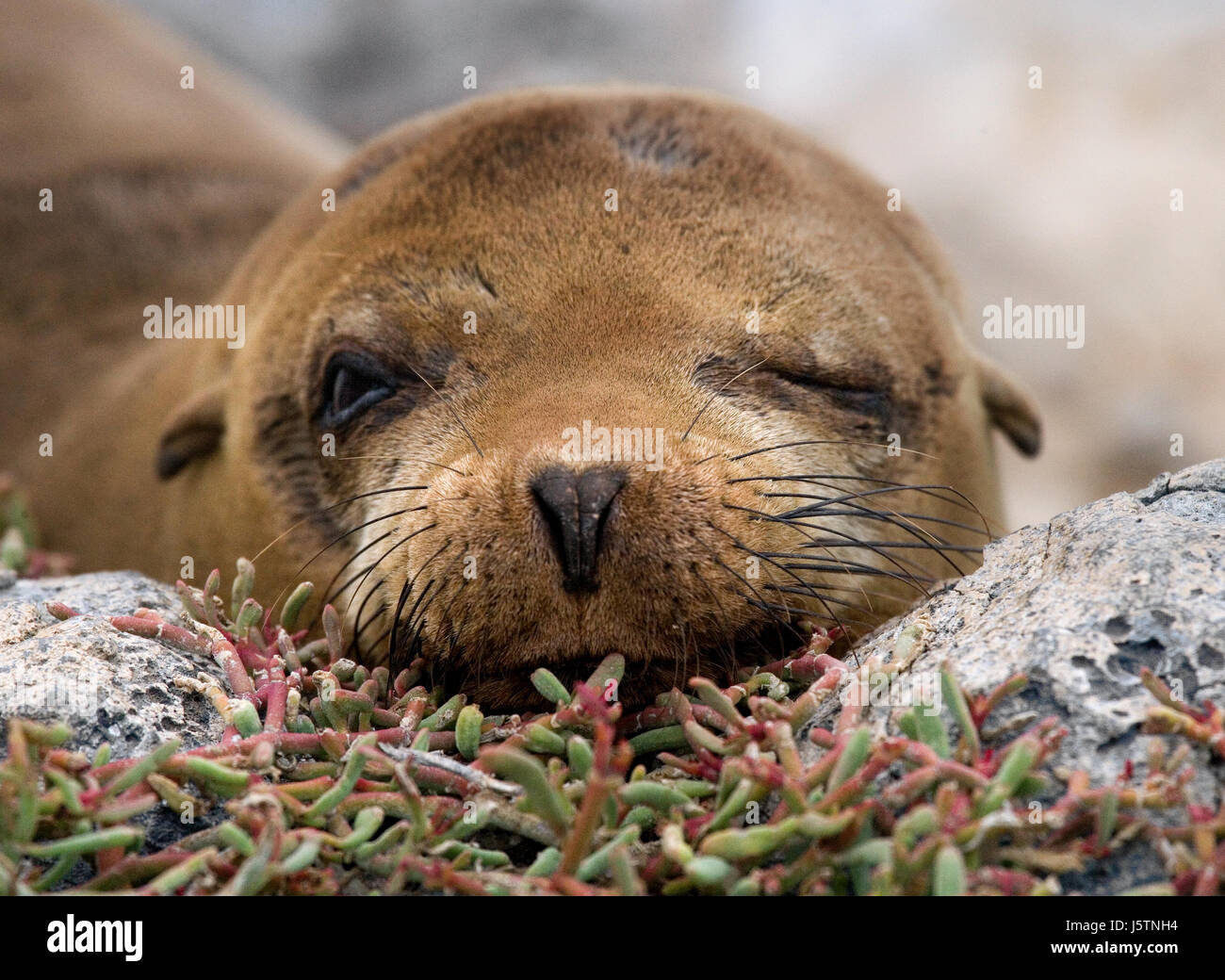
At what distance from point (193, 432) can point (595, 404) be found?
1785 mm

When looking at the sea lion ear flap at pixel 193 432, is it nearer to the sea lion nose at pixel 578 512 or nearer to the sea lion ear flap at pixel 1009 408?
the sea lion nose at pixel 578 512

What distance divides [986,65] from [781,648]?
9.40 metres

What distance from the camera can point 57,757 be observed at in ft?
6.74

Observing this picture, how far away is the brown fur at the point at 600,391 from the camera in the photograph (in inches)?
96.7

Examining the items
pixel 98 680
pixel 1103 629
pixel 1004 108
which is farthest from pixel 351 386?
pixel 1004 108

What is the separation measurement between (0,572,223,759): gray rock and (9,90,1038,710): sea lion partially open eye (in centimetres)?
44

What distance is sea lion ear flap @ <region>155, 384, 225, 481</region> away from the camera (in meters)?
3.89

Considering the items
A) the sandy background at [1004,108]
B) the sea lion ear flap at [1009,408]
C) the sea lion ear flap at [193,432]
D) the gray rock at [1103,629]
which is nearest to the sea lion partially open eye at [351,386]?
the sea lion ear flap at [193,432]

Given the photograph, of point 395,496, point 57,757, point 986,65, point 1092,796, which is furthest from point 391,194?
point 986,65

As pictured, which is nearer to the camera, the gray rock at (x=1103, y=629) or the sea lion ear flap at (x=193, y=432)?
the gray rock at (x=1103, y=629)

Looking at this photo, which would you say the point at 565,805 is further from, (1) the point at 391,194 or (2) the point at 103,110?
(2) the point at 103,110

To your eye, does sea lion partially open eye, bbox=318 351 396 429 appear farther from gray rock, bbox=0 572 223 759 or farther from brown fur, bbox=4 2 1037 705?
gray rock, bbox=0 572 223 759

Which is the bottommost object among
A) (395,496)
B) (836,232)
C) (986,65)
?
(395,496)

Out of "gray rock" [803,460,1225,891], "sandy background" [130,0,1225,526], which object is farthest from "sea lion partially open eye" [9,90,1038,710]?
"sandy background" [130,0,1225,526]
